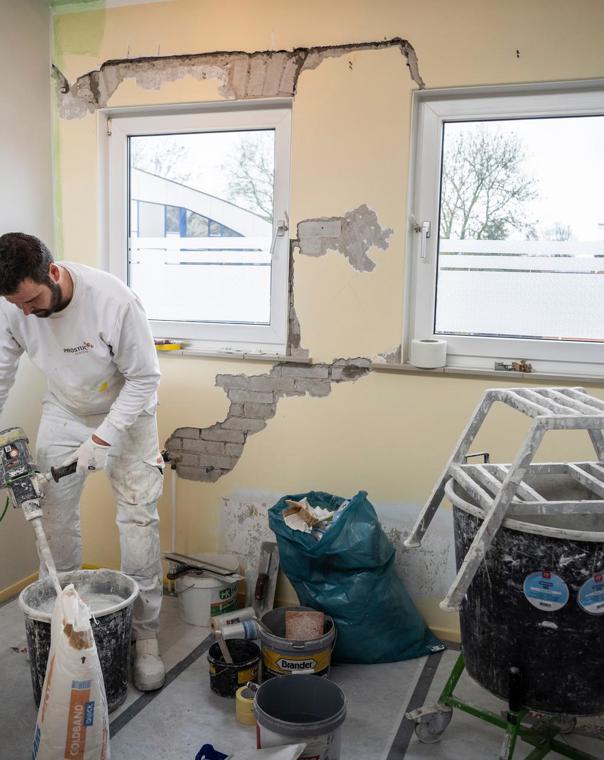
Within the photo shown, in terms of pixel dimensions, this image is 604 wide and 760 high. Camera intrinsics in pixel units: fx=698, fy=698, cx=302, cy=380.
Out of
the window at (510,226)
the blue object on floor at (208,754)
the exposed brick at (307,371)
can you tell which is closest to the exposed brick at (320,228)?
the window at (510,226)

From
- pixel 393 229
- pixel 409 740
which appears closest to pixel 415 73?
pixel 393 229

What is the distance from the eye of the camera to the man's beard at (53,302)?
6.79 feet

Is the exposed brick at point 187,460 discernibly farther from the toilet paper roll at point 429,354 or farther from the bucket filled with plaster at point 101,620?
the toilet paper roll at point 429,354

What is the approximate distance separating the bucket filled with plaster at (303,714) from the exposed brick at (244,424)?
1098 mm

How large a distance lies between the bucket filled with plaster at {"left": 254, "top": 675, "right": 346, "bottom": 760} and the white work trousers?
0.65m

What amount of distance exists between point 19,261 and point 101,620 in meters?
1.07

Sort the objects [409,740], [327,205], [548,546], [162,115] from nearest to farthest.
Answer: [548,546] → [409,740] → [327,205] → [162,115]

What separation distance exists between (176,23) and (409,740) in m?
2.75

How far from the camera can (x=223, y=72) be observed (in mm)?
2766

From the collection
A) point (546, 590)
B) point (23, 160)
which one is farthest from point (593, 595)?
point (23, 160)

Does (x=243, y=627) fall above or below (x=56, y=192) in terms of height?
below

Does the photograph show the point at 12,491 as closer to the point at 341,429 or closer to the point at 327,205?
the point at 341,429

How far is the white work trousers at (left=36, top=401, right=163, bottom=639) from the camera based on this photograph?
7.85 feet

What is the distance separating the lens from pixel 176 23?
281 cm
